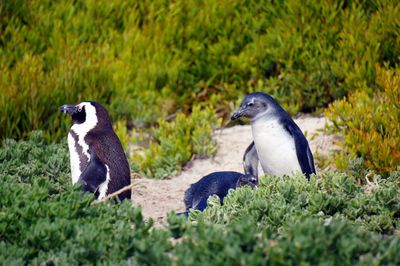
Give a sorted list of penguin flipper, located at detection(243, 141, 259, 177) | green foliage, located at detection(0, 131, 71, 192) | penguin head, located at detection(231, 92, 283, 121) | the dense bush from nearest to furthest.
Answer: green foliage, located at detection(0, 131, 71, 192) < penguin head, located at detection(231, 92, 283, 121) < penguin flipper, located at detection(243, 141, 259, 177) < the dense bush

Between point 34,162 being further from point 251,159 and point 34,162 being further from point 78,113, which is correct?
point 251,159

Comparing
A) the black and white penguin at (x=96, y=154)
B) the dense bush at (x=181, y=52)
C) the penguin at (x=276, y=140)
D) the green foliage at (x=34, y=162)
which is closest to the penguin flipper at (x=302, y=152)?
the penguin at (x=276, y=140)

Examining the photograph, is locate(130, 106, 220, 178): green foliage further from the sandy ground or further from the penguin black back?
the penguin black back

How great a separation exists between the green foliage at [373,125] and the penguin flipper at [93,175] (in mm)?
2369

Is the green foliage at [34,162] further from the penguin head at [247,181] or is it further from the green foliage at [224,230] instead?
the penguin head at [247,181]

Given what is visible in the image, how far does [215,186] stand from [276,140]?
1.96 ft

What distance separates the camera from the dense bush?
877 cm

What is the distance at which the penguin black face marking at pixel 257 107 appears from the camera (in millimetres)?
6949

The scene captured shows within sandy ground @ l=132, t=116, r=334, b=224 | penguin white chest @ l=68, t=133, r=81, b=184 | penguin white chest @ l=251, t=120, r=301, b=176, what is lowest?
sandy ground @ l=132, t=116, r=334, b=224

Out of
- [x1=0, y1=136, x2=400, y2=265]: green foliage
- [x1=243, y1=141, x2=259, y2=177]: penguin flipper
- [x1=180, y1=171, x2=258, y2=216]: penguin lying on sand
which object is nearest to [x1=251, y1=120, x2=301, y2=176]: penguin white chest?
[x1=180, y1=171, x2=258, y2=216]: penguin lying on sand

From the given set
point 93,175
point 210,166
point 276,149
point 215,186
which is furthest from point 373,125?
point 93,175

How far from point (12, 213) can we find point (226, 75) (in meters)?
4.98

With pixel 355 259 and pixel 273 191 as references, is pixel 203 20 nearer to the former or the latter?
pixel 273 191

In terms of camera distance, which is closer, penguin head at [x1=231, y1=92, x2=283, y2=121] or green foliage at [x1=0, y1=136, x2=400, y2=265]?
green foliage at [x1=0, y1=136, x2=400, y2=265]
